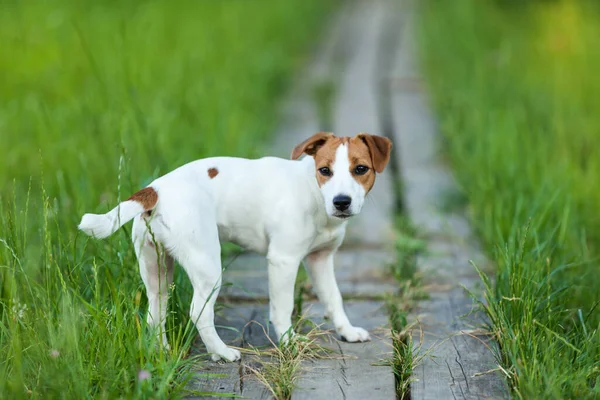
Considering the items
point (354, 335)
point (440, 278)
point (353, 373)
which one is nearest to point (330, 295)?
point (354, 335)

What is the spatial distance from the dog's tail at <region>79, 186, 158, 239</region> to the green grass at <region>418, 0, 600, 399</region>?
4.11 feet

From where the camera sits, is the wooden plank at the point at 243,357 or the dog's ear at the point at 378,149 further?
the dog's ear at the point at 378,149

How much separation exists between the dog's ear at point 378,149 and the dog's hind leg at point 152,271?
2.63 ft

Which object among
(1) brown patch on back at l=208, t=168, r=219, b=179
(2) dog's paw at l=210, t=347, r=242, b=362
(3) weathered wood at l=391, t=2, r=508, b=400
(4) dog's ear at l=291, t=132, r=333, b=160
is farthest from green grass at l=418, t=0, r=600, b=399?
(1) brown patch on back at l=208, t=168, r=219, b=179

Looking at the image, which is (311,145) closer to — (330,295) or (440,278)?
(330,295)

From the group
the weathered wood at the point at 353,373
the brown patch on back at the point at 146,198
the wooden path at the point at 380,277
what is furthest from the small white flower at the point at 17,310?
the weathered wood at the point at 353,373

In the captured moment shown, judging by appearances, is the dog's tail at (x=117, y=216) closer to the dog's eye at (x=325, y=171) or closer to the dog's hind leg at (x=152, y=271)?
the dog's hind leg at (x=152, y=271)

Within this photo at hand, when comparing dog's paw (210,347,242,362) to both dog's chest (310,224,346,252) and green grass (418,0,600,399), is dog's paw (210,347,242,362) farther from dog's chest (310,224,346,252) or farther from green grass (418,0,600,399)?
green grass (418,0,600,399)

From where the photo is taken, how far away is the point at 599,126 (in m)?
6.38

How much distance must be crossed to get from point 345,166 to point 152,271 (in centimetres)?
77

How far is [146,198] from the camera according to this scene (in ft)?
10.6

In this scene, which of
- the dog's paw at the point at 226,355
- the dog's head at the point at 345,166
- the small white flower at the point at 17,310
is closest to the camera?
the small white flower at the point at 17,310

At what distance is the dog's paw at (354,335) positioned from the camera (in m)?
3.57

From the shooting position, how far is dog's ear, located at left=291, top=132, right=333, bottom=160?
3.37 metres
